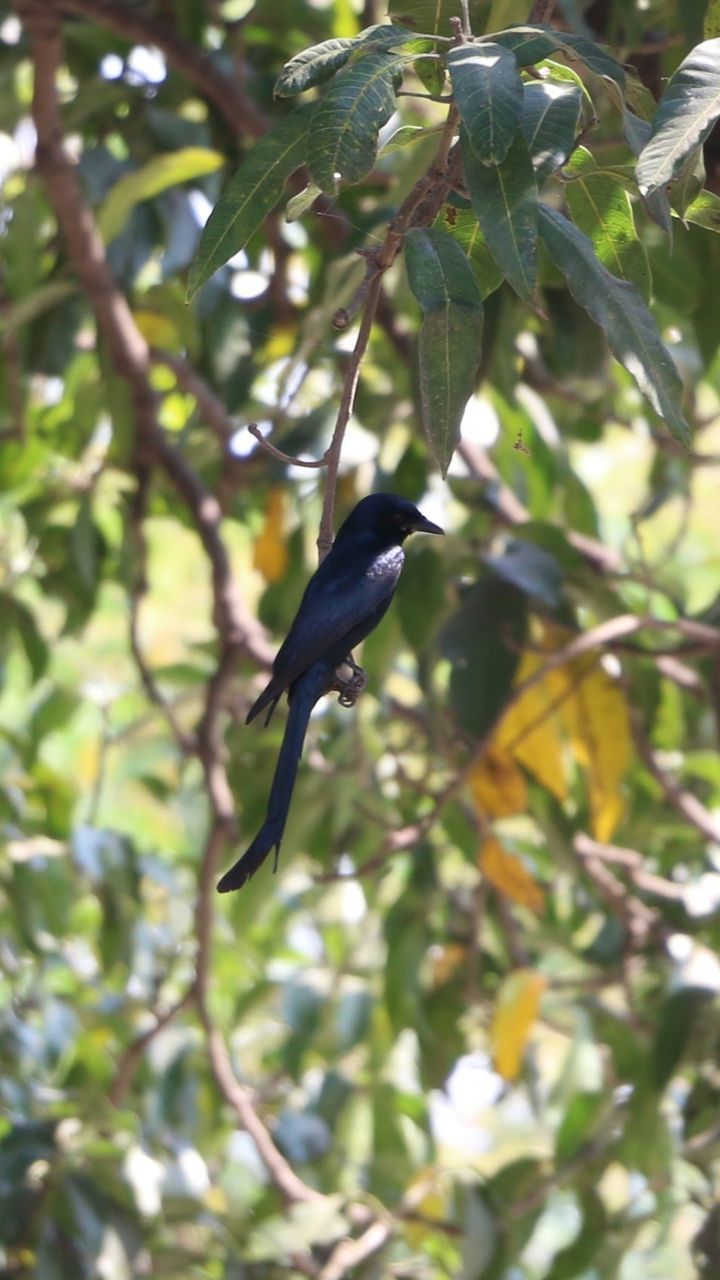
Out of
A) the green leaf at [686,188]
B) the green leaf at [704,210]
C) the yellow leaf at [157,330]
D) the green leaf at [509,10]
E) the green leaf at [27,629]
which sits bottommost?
the green leaf at [27,629]

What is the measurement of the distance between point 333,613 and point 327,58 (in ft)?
2.13

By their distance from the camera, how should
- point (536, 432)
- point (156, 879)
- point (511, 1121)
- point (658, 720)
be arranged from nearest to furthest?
point (536, 432)
point (658, 720)
point (156, 879)
point (511, 1121)

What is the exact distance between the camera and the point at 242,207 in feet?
4.84

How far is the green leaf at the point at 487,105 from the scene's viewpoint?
4.17 ft

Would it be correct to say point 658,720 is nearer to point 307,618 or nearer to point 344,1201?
point 344,1201

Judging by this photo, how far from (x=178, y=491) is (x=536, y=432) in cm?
91

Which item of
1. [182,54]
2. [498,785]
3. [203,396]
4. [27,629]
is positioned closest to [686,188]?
[498,785]

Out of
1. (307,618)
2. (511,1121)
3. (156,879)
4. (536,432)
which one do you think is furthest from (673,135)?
(511,1121)

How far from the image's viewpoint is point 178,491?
13.1 feet

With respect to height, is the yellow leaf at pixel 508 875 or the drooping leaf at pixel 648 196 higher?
the drooping leaf at pixel 648 196

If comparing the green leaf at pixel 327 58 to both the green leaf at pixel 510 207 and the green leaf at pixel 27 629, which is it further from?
the green leaf at pixel 27 629

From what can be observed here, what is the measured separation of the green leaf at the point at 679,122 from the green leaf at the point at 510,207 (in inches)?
3.8

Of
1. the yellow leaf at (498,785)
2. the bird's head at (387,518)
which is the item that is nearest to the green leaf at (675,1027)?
the yellow leaf at (498,785)

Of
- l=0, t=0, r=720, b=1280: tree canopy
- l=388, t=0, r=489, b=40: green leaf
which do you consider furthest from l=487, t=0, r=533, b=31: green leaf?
l=388, t=0, r=489, b=40: green leaf
